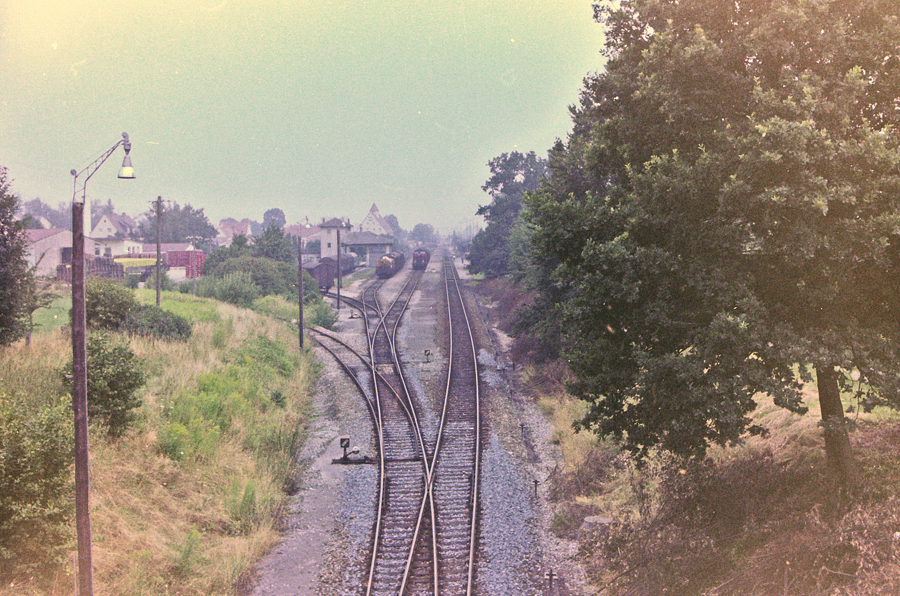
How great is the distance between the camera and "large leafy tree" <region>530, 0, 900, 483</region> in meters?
9.48

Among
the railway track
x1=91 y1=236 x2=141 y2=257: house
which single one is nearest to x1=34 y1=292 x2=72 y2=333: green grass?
the railway track

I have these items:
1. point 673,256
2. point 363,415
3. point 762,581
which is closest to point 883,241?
point 673,256

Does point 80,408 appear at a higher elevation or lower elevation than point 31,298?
lower

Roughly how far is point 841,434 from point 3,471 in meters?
14.5

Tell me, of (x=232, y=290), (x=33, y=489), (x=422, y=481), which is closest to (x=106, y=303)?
(x=422, y=481)

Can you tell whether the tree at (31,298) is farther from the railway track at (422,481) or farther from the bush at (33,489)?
the railway track at (422,481)

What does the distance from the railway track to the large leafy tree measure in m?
4.39

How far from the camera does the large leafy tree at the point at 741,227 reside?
31.1ft

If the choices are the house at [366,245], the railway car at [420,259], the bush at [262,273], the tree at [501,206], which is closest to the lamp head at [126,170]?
the bush at [262,273]

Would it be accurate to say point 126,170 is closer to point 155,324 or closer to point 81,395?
point 81,395

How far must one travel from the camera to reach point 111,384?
49.0 feet

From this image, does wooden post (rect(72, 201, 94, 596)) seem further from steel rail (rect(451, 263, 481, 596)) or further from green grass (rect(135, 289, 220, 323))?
green grass (rect(135, 289, 220, 323))

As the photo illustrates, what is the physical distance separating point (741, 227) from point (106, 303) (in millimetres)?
23098

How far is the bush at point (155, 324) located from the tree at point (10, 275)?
5431mm
